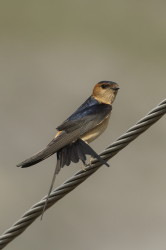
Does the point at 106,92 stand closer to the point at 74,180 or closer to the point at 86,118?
the point at 86,118

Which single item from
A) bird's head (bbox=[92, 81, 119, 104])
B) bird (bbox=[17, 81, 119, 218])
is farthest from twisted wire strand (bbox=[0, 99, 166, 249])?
bird's head (bbox=[92, 81, 119, 104])

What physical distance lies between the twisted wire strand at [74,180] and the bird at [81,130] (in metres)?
0.42

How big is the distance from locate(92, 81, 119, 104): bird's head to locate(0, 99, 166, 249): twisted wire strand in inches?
75.3

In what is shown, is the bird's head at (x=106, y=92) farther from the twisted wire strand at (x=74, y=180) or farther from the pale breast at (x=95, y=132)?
the twisted wire strand at (x=74, y=180)

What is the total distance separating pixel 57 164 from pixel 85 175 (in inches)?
32.8

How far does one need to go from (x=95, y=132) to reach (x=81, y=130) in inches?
6.7

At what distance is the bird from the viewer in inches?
150

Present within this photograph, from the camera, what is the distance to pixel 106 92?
5.00m

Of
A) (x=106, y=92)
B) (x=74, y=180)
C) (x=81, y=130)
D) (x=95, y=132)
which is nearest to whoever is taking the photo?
(x=74, y=180)

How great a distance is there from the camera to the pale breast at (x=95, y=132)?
14.1 feet

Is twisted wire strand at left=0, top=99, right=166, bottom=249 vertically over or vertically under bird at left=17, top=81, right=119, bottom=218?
under

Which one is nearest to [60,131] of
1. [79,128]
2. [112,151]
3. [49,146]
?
[79,128]

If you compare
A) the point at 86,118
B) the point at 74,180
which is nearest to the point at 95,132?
the point at 86,118

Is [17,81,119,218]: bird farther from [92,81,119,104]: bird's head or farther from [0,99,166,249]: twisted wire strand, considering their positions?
[0,99,166,249]: twisted wire strand
